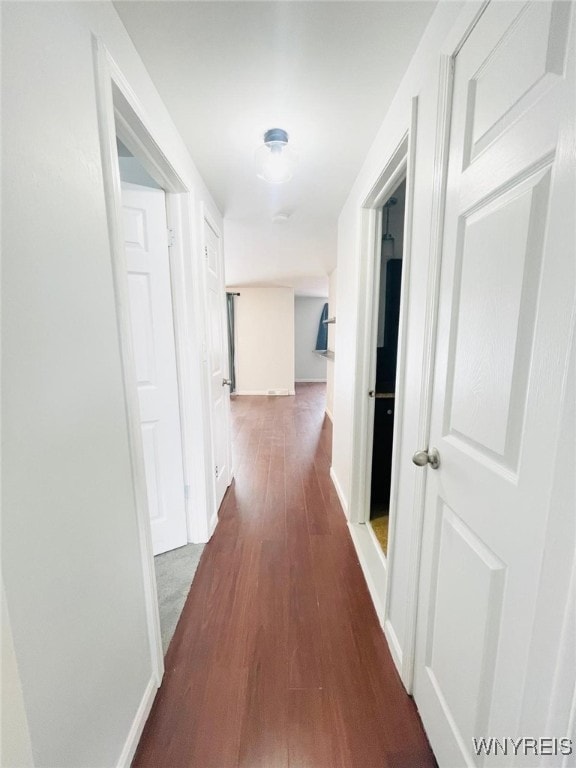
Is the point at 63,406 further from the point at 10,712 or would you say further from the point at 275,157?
the point at 275,157

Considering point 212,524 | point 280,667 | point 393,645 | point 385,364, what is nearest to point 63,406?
point 280,667

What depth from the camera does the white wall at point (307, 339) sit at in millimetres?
7938

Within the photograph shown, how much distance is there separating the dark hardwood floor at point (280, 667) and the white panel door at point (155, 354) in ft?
1.33

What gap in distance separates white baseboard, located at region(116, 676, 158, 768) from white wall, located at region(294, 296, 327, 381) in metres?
7.32

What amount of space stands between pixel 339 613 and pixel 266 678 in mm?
438

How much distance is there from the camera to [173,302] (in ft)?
5.51

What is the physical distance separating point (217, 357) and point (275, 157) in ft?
4.37

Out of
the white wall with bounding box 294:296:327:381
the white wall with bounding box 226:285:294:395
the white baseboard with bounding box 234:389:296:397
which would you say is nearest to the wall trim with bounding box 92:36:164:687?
the white wall with bounding box 226:285:294:395

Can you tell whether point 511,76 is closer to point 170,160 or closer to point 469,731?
point 170,160

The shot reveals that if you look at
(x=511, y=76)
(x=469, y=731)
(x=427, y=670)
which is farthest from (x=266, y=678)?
(x=511, y=76)

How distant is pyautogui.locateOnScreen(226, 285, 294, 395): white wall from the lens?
6.23 meters

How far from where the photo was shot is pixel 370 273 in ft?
6.00

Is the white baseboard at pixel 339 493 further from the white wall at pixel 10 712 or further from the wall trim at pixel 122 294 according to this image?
the white wall at pixel 10 712

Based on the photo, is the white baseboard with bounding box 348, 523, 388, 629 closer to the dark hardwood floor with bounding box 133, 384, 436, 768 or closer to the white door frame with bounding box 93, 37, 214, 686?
the dark hardwood floor with bounding box 133, 384, 436, 768
